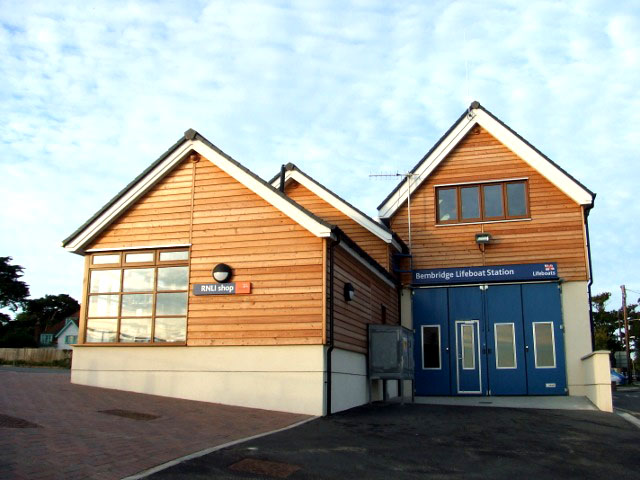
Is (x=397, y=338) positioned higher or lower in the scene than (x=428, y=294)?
lower

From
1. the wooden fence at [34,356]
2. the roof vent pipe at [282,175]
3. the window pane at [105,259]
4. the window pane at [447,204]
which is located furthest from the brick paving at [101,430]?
the wooden fence at [34,356]

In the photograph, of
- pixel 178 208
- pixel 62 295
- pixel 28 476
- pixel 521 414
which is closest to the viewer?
pixel 28 476

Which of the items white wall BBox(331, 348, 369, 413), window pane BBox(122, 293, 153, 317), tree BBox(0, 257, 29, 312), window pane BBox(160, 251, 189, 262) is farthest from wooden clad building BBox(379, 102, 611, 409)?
tree BBox(0, 257, 29, 312)

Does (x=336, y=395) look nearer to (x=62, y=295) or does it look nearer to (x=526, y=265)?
(x=526, y=265)

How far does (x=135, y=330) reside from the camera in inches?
573

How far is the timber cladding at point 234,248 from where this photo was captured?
13.0 metres

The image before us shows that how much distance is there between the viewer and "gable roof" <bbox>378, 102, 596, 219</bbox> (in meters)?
19.0

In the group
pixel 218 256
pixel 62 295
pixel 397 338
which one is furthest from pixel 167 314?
pixel 62 295

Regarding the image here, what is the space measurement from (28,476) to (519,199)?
16.5 m

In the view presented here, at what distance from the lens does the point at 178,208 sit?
576 inches

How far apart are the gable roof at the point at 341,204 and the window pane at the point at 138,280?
5978mm

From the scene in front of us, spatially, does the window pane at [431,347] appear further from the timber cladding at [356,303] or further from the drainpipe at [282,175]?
the drainpipe at [282,175]

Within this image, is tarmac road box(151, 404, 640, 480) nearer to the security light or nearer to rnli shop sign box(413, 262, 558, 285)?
rnli shop sign box(413, 262, 558, 285)

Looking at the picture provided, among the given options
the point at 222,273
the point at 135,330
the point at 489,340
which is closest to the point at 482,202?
→ the point at 489,340
